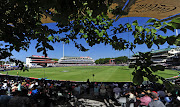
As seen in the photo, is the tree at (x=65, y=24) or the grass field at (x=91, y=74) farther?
the grass field at (x=91, y=74)

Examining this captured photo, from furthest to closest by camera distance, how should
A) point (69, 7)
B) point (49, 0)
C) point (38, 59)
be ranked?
point (38, 59) < point (69, 7) < point (49, 0)

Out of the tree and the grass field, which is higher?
the tree

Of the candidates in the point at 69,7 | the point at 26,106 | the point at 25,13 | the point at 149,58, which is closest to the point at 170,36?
the point at 149,58

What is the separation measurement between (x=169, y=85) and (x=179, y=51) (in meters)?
95.3

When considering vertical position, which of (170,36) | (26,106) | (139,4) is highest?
(139,4)

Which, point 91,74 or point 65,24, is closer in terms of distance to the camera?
point 65,24

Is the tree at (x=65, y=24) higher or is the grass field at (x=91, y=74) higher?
the tree at (x=65, y=24)

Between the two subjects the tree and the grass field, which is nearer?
the tree

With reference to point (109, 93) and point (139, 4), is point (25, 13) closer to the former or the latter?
point (139, 4)

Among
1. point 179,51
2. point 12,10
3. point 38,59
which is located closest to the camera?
point 12,10

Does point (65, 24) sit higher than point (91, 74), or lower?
higher

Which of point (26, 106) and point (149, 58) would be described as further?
point (26, 106)

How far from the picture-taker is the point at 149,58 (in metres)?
1.57

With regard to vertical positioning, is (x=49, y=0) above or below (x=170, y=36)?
above
